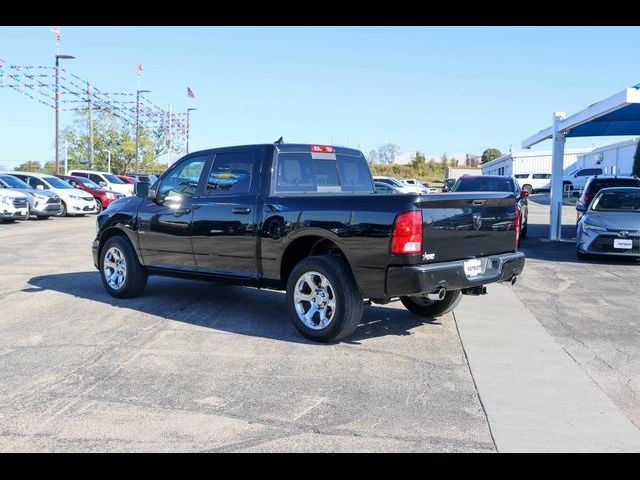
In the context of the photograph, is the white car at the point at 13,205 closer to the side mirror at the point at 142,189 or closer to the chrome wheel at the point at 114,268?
the chrome wheel at the point at 114,268

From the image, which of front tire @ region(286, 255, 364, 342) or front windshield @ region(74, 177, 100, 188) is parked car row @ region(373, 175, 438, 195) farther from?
front windshield @ region(74, 177, 100, 188)

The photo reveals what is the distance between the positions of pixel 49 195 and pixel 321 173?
18568mm

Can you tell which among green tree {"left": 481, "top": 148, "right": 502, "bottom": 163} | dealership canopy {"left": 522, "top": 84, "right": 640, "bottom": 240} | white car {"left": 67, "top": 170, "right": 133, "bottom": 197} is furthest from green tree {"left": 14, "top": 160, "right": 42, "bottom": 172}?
green tree {"left": 481, "top": 148, "right": 502, "bottom": 163}

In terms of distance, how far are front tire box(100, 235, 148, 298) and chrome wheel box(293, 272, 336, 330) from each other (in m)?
2.84

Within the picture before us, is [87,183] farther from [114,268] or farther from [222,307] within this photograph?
[222,307]

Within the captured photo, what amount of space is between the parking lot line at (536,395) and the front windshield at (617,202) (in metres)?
6.89

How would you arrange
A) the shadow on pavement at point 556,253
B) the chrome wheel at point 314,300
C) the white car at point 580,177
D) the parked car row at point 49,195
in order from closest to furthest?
1. the chrome wheel at point 314,300
2. the shadow on pavement at point 556,253
3. the parked car row at point 49,195
4. the white car at point 580,177

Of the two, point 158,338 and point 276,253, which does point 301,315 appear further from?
point 158,338

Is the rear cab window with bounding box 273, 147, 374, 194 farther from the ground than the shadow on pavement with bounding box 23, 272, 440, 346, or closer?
farther from the ground

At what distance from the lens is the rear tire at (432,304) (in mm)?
7246

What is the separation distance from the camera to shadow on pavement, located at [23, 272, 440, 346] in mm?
6871

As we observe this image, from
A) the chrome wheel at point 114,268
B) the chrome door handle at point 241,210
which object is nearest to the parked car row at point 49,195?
the chrome wheel at point 114,268

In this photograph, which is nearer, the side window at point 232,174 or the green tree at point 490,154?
the side window at point 232,174

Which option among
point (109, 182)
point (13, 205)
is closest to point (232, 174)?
point (13, 205)
